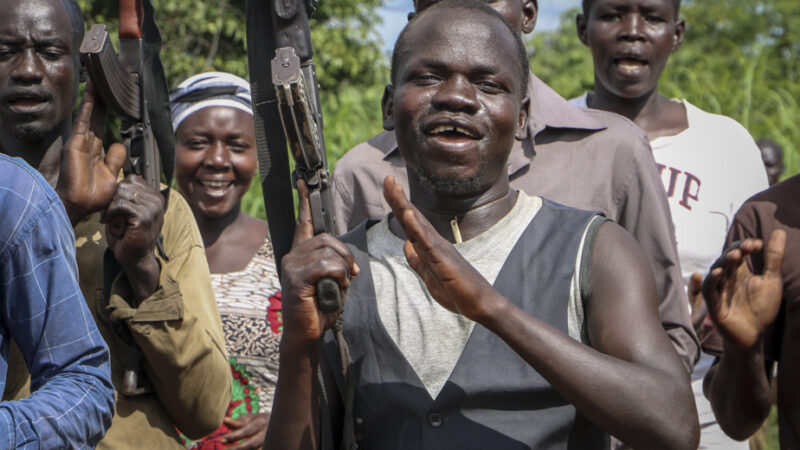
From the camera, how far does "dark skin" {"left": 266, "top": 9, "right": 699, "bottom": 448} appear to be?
2.20m

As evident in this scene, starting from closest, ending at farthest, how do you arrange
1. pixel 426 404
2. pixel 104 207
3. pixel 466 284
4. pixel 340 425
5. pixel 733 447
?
pixel 466 284
pixel 426 404
pixel 340 425
pixel 104 207
pixel 733 447

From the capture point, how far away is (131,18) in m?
2.95

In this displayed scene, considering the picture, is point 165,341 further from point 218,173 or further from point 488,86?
point 218,173

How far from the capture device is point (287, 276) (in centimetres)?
223

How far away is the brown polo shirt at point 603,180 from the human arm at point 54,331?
44.3 inches

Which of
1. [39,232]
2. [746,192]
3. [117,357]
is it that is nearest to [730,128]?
[746,192]

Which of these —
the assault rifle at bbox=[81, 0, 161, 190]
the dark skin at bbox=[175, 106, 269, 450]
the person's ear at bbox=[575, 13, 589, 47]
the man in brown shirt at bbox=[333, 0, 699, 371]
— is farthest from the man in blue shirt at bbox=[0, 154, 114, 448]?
the person's ear at bbox=[575, 13, 589, 47]

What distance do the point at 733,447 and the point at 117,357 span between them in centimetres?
218

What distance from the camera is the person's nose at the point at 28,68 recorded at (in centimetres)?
290

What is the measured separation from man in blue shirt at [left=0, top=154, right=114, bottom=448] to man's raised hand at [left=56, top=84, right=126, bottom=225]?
402mm

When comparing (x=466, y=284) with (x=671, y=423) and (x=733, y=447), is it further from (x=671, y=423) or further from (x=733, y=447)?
(x=733, y=447)

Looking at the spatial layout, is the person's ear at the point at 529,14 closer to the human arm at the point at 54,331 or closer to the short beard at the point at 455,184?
the short beard at the point at 455,184

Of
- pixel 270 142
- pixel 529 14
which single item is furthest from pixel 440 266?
pixel 529 14

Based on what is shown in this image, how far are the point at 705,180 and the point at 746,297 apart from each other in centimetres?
123
